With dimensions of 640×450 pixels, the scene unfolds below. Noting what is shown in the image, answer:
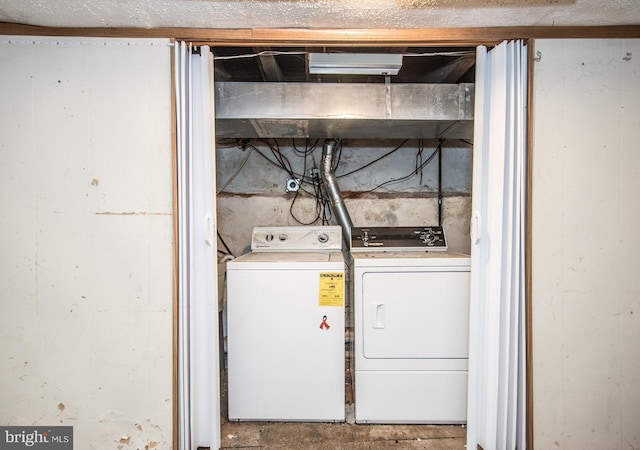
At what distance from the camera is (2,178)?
1517 mm

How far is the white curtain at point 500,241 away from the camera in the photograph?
5.00 feet

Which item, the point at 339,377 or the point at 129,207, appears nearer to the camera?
the point at 129,207

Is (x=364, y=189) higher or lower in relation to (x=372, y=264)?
higher

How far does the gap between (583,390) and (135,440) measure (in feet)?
6.93

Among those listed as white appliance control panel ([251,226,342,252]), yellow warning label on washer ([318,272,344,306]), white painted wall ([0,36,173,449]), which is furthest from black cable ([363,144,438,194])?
white painted wall ([0,36,173,449])

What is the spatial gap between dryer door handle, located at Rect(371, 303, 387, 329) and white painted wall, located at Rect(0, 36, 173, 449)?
105cm

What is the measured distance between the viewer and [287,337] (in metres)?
1.83

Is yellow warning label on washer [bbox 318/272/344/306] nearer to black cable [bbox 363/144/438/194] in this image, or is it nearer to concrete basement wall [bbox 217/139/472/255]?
concrete basement wall [bbox 217/139/472/255]

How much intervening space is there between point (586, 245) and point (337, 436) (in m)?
1.58

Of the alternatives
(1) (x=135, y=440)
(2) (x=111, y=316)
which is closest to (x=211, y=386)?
(1) (x=135, y=440)

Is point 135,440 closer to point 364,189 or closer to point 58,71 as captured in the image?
point 58,71

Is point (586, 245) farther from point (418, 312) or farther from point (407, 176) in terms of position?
point (407, 176)

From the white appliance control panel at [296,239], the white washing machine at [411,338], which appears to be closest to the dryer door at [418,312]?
the white washing machine at [411,338]

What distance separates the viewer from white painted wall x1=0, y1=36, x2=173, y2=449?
1519 millimetres
